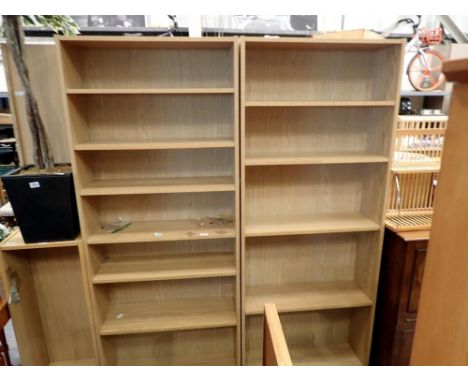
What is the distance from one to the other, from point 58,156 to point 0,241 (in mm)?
550

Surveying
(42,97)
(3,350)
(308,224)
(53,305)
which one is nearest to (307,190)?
(308,224)

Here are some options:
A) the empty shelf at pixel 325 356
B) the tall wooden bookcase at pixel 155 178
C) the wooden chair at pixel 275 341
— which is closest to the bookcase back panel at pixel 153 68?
the tall wooden bookcase at pixel 155 178

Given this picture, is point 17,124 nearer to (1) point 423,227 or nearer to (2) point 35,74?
(2) point 35,74

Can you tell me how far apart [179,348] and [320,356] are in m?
0.94

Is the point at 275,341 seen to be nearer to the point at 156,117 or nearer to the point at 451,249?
the point at 451,249

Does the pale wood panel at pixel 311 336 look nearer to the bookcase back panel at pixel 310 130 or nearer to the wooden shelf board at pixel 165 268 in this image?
the wooden shelf board at pixel 165 268

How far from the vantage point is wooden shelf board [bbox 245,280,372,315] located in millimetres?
1905

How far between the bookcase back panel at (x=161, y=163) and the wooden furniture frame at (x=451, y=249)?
131 cm

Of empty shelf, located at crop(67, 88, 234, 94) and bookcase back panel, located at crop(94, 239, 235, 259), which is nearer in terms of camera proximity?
empty shelf, located at crop(67, 88, 234, 94)

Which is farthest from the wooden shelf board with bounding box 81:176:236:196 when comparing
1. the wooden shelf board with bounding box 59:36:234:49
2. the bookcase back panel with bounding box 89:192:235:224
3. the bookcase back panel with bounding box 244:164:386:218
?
the wooden shelf board with bounding box 59:36:234:49

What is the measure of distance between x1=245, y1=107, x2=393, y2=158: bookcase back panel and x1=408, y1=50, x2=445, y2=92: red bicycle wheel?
3.25 feet

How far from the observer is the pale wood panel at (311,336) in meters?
2.16

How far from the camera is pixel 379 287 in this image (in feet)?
6.38

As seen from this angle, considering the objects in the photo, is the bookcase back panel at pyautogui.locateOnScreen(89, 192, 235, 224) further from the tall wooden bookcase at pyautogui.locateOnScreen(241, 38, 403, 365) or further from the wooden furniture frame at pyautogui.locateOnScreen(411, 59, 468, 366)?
the wooden furniture frame at pyautogui.locateOnScreen(411, 59, 468, 366)
